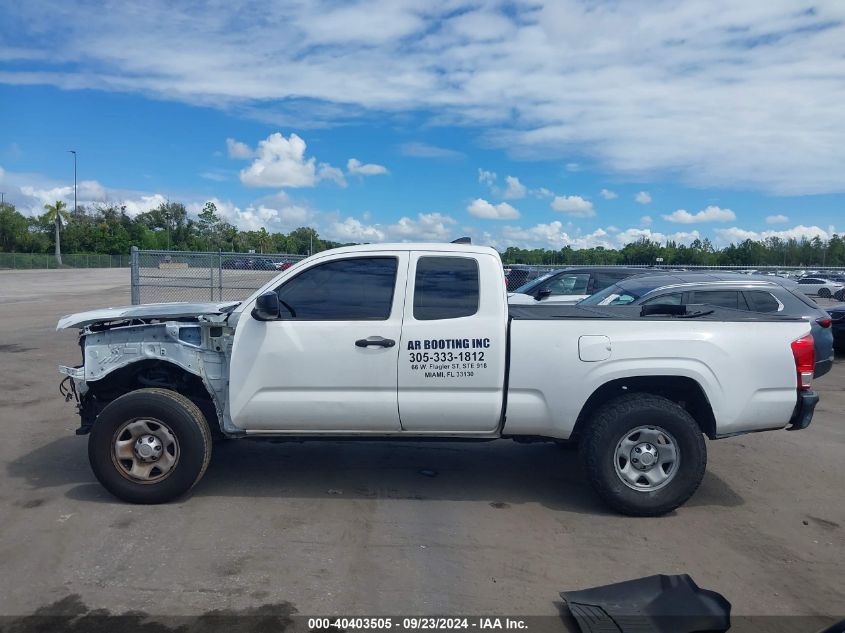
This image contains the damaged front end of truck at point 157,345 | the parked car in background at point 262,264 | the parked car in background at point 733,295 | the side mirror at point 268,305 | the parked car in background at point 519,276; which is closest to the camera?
the side mirror at point 268,305

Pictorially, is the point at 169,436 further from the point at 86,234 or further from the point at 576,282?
the point at 86,234

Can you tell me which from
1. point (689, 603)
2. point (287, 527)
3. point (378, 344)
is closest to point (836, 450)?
point (689, 603)

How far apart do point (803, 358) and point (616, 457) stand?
164 cm

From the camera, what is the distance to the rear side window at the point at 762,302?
1084cm

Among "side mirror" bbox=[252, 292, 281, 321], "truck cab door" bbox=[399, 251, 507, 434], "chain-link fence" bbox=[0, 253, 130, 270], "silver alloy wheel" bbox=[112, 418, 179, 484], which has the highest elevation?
"side mirror" bbox=[252, 292, 281, 321]

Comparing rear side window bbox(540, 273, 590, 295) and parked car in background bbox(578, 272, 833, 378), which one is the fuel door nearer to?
parked car in background bbox(578, 272, 833, 378)

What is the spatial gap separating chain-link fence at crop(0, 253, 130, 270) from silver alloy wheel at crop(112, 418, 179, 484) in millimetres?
71033

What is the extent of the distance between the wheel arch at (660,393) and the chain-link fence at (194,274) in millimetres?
9063

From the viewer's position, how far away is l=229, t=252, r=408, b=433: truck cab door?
18.1 ft

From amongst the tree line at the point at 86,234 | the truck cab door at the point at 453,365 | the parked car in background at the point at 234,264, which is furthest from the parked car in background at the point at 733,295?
the tree line at the point at 86,234

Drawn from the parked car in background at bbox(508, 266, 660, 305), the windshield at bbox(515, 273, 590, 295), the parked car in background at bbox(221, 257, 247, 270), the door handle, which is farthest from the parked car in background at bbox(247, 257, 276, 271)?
the door handle

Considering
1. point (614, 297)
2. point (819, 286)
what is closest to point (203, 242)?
point (819, 286)

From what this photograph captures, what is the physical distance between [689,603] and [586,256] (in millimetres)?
35798

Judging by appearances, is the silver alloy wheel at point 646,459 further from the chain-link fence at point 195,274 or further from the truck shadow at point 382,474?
the chain-link fence at point 195,274
